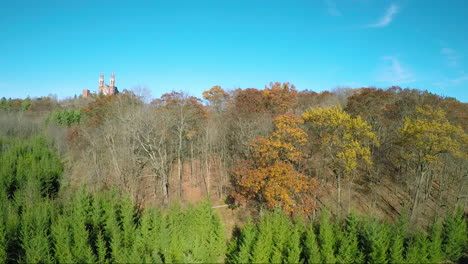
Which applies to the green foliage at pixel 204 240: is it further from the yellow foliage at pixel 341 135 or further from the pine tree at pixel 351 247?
the yellow foliage at pixel 341 135

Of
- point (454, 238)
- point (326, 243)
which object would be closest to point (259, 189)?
point (326, 243)

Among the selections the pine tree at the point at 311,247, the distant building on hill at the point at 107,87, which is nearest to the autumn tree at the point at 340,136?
the pine tree at the point at 311,247

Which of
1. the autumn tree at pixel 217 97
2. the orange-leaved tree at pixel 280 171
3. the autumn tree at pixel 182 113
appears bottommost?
the orange-leaved tree at pixel 280 171

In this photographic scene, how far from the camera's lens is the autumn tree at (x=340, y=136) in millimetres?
18562

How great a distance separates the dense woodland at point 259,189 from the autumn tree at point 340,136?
4.3 inches

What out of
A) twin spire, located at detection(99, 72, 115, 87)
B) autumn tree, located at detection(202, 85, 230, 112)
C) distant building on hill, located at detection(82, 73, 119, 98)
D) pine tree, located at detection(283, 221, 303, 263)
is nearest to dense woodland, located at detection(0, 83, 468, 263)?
pine tree, located at detection(283, 221, 303, 263)

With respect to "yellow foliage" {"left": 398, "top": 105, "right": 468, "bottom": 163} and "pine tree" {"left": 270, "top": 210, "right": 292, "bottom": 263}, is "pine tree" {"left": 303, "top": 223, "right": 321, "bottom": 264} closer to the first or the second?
"pine tree" {"left": 270, "top": 210, "right": 292, "bottom": 263}

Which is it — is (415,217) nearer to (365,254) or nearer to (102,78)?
(365,254)

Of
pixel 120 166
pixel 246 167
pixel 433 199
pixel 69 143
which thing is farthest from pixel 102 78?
pixel 433 199

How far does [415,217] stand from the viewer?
20.8 meters

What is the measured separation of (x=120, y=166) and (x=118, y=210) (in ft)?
13.5

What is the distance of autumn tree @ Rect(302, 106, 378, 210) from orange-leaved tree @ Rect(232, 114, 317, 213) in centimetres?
156

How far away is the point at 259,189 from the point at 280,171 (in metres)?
2.66

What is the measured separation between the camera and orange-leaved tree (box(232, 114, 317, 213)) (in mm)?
19078
